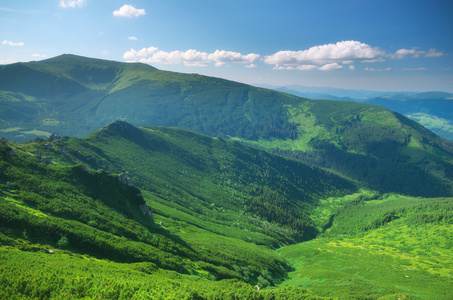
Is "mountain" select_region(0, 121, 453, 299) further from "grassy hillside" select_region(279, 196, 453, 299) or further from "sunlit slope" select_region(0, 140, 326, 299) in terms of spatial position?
"grassy hillside" select_region(279, 196, 453, 299)

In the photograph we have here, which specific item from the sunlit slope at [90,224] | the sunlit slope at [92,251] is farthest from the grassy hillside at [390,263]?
the sunlit slope at [90,224]

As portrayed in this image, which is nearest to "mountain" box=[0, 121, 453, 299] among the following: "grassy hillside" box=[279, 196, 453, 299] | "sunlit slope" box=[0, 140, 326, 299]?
"sunlit slope" box=[0, 140, 326, 299]

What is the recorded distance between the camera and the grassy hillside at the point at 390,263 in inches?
3029

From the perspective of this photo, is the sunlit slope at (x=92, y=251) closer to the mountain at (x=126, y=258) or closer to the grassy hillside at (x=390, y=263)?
the mountain at (x=126, y=258)

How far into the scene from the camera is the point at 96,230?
191ft

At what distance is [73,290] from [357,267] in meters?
121

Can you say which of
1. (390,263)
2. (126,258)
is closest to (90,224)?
(126,258)

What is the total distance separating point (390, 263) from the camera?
374 ft

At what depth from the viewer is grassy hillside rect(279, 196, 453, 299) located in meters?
76.9

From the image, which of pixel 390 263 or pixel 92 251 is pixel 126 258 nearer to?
pixel 92 251

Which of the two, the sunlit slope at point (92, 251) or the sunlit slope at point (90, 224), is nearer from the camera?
the sunlit slope at point (92, 251)

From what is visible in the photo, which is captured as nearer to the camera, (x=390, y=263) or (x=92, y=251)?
(x=92, y=251)

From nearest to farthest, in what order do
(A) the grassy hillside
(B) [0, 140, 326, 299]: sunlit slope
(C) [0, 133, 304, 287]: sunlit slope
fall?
(B) [0, 140, 326, 299]: sunlit slope < (C) [0, 133, 304, 287]: sunlit slope < (A) the grassy hillside

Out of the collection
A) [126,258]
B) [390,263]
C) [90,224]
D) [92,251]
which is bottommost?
[390,263]
